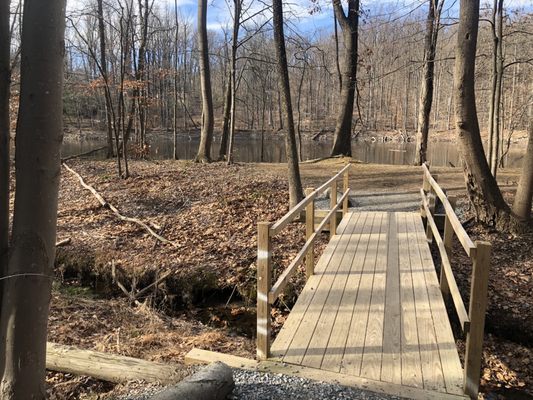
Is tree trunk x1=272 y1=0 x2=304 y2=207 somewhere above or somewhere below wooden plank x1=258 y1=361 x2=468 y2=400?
above

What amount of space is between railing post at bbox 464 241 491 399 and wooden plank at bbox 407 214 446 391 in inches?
8.1

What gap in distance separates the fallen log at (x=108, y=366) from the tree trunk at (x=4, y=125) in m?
1.42

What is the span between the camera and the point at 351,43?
16375 mm

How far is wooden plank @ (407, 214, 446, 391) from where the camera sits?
11.2 ft

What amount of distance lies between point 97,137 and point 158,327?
4914 cm

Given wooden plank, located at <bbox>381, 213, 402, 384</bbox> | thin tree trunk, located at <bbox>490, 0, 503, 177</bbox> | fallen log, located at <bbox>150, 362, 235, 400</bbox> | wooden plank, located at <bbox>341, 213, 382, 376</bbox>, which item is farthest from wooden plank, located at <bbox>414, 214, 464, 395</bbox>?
thin tree trunk, located at <bbox>490, 0, 503, 177</bbox>

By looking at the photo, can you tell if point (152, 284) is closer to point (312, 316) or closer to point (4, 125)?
point (312, 316)

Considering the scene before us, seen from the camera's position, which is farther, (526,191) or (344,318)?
(526,191)

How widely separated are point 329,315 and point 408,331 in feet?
2.51

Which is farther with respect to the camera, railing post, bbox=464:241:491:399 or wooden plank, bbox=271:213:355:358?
wooden plank, bbox=271:213:355:358

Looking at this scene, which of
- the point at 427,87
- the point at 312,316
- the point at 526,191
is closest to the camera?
the point at 312,316

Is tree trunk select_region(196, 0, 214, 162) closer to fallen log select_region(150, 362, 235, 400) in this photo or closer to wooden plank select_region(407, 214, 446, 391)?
wooden plank select_region(407, 214, 446, 391)

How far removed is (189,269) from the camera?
26.1ft

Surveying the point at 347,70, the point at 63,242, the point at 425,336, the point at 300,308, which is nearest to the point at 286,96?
the point at 300,308
